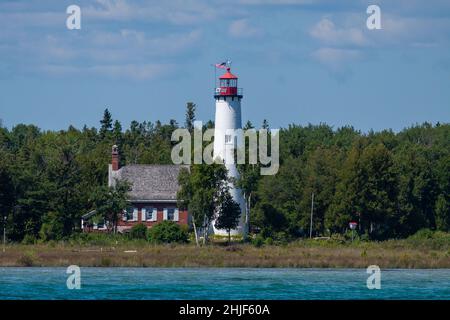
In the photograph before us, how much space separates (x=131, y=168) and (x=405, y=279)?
34.2 metres

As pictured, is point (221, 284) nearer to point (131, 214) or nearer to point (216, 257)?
point (216, 257)

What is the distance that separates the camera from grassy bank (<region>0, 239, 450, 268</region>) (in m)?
63.6

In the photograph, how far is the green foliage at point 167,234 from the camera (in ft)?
242

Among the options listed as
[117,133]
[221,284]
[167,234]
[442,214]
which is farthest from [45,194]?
[117,133]

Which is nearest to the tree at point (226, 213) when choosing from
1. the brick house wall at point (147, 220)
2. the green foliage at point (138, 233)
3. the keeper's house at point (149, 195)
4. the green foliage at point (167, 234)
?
the green foliage at point (167, 234)

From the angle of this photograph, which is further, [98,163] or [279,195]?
[98,163]

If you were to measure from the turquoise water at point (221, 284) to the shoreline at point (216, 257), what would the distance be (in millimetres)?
1331

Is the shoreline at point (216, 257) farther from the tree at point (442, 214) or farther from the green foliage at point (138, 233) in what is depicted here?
the tree at point (442, 214)

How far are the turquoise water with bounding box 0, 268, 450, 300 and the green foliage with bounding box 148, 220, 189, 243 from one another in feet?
35.9

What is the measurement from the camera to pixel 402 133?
142 metres

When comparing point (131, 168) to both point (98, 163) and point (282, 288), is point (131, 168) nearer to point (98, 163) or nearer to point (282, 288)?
point (98, 163)

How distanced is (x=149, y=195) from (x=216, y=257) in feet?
71.5

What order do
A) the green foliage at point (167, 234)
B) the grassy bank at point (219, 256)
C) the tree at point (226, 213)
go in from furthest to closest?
the tree at point (226, 213), the green foliage at point (167, 234), the grassy bank at point (219, 256)

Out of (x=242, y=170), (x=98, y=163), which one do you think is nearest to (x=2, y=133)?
(x=98, y=163)
